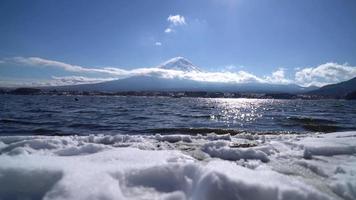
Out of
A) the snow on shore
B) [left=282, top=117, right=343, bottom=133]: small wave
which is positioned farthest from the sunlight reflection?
the snow on shore

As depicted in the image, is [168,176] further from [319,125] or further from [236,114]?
[236,114]

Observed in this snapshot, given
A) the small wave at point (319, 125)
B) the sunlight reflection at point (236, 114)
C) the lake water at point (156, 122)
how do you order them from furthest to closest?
the sunlight reflection at point (236, 114), the small wave at point (319, 125), the lake water at point (156, 122)

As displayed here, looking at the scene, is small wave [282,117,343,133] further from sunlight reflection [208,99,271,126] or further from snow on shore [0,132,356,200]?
snow on shore [0,132,356,200]

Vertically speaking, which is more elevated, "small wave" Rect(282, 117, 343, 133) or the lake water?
"small wave" Rect(282, 117, 343, 133)

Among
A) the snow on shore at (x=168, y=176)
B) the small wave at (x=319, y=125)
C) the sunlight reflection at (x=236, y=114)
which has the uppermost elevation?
the snow on shore at (x=168, y=176)

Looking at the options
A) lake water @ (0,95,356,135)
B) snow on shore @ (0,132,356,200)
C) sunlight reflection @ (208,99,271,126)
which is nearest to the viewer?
snow on shore @ (0,132,356,200)

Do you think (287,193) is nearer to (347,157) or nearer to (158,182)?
(158,182)

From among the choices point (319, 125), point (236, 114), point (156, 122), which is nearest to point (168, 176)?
point (156, 122)

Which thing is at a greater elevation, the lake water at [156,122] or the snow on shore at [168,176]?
the snow on shore at [168,176]

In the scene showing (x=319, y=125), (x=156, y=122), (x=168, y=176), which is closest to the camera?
(x=168, y=176)

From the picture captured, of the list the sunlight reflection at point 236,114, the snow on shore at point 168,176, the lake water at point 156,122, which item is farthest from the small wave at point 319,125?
the snow on shore at point 168,176

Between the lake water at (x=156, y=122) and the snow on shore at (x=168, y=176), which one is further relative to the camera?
the lake water at (x=156, y=122)

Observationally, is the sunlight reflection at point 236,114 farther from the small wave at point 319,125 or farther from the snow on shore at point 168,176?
the snow on shore at point 168,176

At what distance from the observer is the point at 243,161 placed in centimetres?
586
